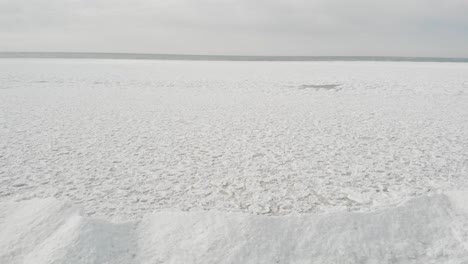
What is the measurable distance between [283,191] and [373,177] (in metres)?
1.19

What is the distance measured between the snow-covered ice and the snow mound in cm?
1

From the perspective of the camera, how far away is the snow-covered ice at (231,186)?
2.32 m

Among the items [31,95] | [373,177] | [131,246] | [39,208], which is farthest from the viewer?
[31,95]

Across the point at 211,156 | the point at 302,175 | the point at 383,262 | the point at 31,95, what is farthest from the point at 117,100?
the point at 383,262

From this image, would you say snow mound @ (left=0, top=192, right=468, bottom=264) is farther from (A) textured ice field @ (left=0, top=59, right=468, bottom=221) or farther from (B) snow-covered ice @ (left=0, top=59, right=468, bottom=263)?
(A) textured ice field @ (left=0, top=59, right=468, bottom=221)

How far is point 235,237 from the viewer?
2395 millimetres

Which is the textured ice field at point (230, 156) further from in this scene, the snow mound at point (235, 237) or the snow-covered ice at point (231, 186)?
the snow mound at point (235, 237)

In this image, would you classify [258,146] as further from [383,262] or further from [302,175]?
[383,262]

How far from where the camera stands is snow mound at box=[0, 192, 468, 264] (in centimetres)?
221

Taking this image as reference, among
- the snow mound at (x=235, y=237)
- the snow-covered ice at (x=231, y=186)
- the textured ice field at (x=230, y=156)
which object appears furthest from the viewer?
the textured ice field at (x=230, y=156)

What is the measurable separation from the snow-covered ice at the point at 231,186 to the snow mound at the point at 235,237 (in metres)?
0.01

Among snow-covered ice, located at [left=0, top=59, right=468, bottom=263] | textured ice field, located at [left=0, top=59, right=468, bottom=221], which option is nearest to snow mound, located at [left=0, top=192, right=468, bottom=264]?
Answer: snow-covered ice, located at [left=0, top=59, right=468, bottom=263]

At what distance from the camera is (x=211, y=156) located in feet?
14.7

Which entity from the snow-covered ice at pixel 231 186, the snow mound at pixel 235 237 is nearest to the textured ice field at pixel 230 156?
the snow-covered ice at pixel 231 186
